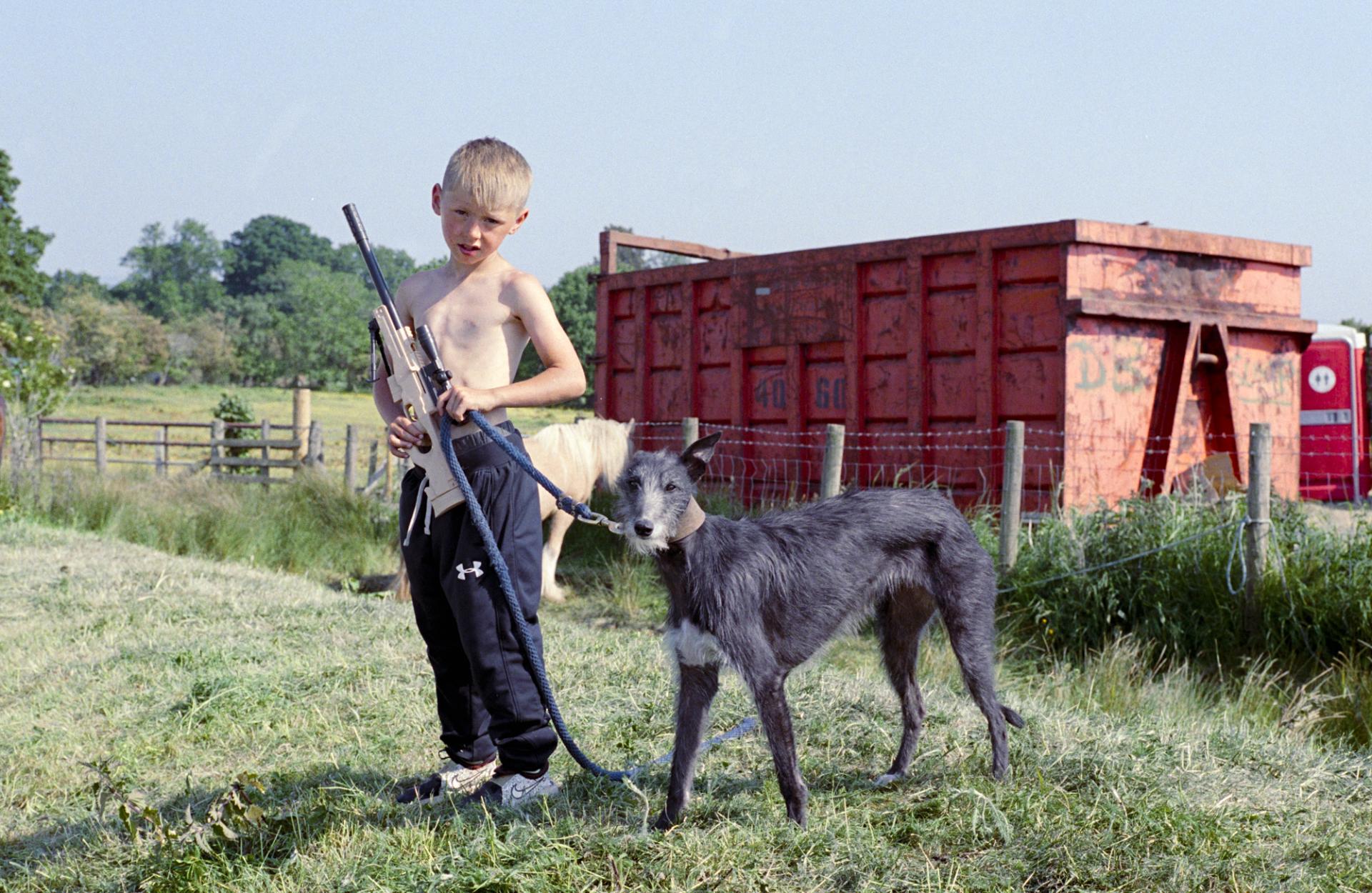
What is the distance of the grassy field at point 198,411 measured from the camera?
3177 cm

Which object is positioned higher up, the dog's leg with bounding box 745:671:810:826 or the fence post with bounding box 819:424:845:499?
the fence post with bounding box 819:424:845:499

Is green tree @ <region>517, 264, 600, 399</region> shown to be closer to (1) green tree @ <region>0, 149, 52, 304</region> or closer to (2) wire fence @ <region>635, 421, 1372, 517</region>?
(1) green tree @ <region>0, 149, 52, 304</region>

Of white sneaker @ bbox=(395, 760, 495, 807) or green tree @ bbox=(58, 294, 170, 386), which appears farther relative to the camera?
green tree @ bbox=(58, 294, 170, 386)

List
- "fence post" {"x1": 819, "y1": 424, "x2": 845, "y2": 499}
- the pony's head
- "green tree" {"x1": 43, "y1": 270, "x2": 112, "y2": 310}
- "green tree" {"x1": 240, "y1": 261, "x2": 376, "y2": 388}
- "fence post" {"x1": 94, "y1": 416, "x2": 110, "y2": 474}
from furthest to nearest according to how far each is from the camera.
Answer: "green tree" {"x1": 43, "y1": 270, "x2": 112, "y2": 310}
"green tree" {"x1": 240, "y1": 261, "x2": 376, "y2": 388}
"fence post" {"x1": 94, "y1": 416, "x2": 110, "y2": 474}
the pony's head
"fence post" {"x1": 819, "y1": 424, "x2": 845, "y2": 499}

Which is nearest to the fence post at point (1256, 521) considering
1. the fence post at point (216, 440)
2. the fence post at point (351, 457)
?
the fence post at point (351, 457)

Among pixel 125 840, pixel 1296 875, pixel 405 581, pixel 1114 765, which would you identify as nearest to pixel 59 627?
pixel 405 581

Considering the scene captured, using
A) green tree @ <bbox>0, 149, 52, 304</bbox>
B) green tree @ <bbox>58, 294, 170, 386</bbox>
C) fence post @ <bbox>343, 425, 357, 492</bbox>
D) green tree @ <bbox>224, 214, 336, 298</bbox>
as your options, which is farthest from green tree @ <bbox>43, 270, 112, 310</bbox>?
fence post @ <bbox>343, 425, 357, 492</bbox>

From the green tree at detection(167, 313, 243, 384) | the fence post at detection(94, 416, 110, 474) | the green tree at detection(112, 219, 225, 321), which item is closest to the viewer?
the fence post at detection(94, 416, 110, 474)

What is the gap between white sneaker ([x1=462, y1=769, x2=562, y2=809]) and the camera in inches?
136

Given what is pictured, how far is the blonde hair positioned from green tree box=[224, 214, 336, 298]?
360ft

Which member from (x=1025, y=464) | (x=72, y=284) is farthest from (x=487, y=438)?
(x=72, y=284)

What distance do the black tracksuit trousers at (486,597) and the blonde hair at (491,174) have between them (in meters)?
0.71

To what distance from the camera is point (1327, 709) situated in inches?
231

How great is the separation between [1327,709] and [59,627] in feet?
23.6
